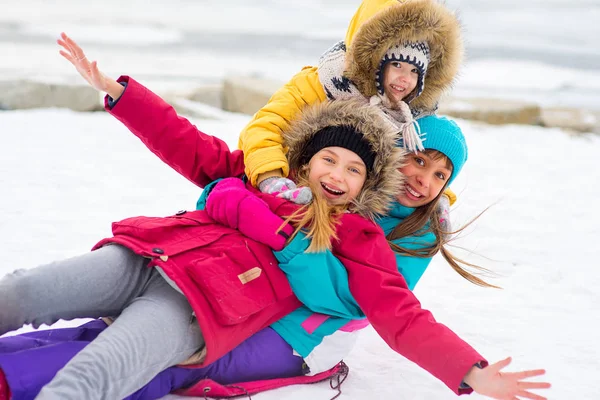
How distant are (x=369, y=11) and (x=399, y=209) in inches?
33.0

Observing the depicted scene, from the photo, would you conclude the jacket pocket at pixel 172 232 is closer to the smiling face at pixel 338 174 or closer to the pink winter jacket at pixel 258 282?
the pink winter jacket at pixel 258 282

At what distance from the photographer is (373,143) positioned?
2113mm

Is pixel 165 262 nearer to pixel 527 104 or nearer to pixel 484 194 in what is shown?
pixel 484 194

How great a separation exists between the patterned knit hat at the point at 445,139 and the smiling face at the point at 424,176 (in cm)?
3

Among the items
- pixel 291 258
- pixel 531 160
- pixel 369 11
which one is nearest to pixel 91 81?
pixel 291 258

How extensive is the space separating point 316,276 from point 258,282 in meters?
0.19

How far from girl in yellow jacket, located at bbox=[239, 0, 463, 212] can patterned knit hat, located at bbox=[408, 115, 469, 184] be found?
0.05m

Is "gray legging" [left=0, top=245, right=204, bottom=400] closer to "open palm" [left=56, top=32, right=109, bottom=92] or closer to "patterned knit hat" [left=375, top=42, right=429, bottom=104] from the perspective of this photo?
"open palm" [left=56, top=32, right=109, bottom=92]

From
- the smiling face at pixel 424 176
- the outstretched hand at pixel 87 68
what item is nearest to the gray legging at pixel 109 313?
the outstretched hand at pixel 87 68

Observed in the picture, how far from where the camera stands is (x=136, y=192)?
418cm

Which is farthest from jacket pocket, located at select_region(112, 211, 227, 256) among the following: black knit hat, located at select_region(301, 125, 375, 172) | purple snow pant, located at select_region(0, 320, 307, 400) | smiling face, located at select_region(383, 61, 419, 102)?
smiling face, located at select_region(383, 61, 419, 102)

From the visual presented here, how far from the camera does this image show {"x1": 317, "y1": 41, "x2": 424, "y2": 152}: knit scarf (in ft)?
7.26

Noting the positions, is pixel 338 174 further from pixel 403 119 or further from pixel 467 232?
pixel 467 232

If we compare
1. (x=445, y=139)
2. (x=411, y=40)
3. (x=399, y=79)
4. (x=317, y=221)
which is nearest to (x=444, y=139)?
(x=445, y=139)
